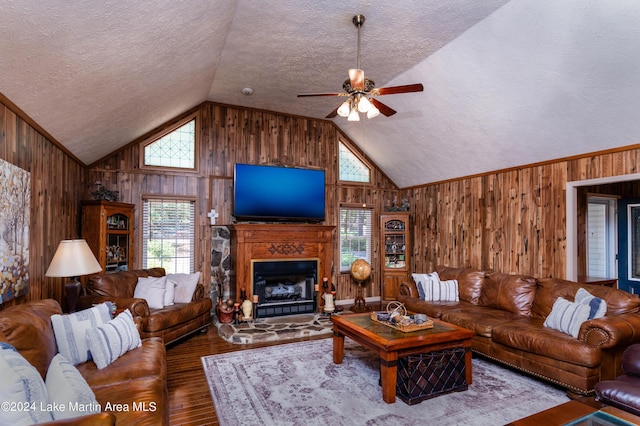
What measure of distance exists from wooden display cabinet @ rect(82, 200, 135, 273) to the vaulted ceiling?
2.48 ft

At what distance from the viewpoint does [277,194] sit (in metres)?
6.06

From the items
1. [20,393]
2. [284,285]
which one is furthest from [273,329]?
[20,393]

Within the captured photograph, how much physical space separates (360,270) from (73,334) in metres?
4.78

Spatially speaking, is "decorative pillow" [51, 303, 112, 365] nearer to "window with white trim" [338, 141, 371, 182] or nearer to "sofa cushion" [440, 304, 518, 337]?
"sofa cushion" [440, 304, 518, 337]

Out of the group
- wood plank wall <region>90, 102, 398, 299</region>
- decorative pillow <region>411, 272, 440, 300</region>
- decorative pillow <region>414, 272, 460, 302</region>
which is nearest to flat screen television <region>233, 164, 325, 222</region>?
wood plank wall <region>90, 102, 398, 299</region>

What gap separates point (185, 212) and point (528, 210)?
210 inches

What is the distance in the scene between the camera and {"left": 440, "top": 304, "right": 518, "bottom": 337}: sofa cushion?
3.91 m

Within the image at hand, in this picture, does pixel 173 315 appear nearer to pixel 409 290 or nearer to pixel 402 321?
pixel 402 321

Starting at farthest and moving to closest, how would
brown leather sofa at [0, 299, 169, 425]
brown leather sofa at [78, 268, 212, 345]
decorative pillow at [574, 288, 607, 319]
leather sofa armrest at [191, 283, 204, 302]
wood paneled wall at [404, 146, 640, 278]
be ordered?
1. leather sofa armrest at [191, 283, 204, 302]
2. wood paneled wall at [404, 146, 640, 278]
3. brown leather sofa at [78, 268, 212, 345]
4. decorative pillow at [574, 288, 607, 319]
5. brown leather sofa at [0, 299, 169, 425]

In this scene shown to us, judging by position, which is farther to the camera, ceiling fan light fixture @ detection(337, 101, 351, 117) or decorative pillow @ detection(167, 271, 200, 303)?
decorative pillow @ detection(167, 271, 200, 303)

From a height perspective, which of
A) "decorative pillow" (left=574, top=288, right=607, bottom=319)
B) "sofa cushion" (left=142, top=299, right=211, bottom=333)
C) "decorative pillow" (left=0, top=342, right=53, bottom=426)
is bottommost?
"sofa cushion" (left=142, top=299, right=211, bottom=333)

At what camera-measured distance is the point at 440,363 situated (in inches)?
123

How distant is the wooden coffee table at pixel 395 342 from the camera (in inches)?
117

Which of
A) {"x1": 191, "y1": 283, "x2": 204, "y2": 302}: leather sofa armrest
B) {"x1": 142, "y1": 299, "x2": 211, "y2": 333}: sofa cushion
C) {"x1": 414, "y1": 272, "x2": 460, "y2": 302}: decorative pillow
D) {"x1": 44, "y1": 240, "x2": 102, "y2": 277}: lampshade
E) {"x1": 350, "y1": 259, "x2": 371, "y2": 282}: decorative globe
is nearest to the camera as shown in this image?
{"x1": 44, "y1": 240, "x2": 102, "y2": 277}: lampshade
